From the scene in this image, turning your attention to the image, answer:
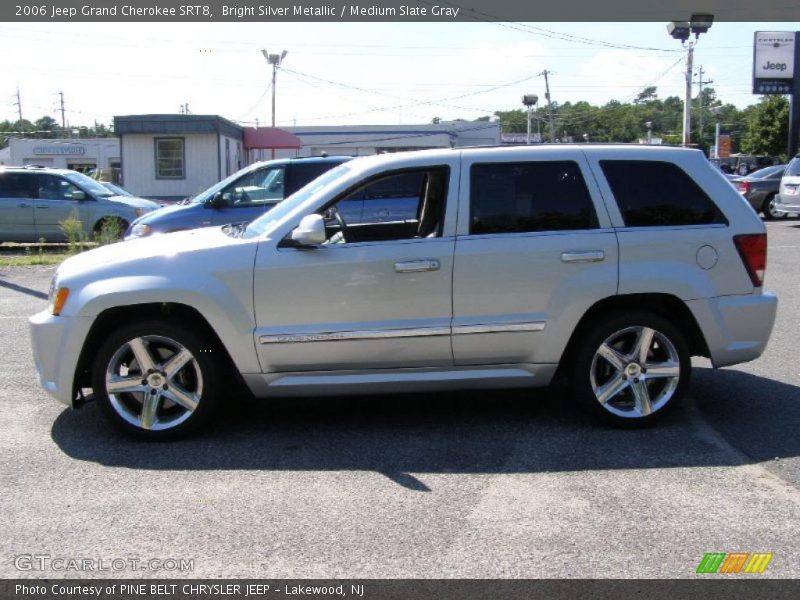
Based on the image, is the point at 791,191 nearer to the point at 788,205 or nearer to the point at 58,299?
the point at 788,205

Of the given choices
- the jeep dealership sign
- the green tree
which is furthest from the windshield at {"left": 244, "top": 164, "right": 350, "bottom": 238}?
the green tree

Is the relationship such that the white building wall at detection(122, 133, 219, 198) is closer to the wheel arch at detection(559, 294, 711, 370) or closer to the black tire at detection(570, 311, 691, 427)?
the wheel arch at detection(559, 294, 711, 370)

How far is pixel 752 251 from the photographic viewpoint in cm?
562

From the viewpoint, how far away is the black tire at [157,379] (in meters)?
5.35

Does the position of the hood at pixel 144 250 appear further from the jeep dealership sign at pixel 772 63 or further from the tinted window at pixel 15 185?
the jeep dealership sign at pixel 772 63

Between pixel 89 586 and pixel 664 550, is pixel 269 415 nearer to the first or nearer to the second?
pixel 89 586

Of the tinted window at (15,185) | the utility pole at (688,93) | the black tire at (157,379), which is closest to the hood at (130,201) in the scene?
the tinted window at (15,185)

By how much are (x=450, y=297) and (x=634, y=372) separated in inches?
51.8

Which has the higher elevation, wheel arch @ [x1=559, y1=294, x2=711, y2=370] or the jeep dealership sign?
the jeep dealership sign

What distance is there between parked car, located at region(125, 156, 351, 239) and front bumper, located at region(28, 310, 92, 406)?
22.2ft

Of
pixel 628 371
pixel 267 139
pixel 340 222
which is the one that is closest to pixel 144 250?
pixel 340 222

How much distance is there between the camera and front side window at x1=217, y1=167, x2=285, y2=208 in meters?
12.3

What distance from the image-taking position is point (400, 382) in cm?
543

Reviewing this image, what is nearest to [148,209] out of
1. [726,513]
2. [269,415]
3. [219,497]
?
[269,415]
